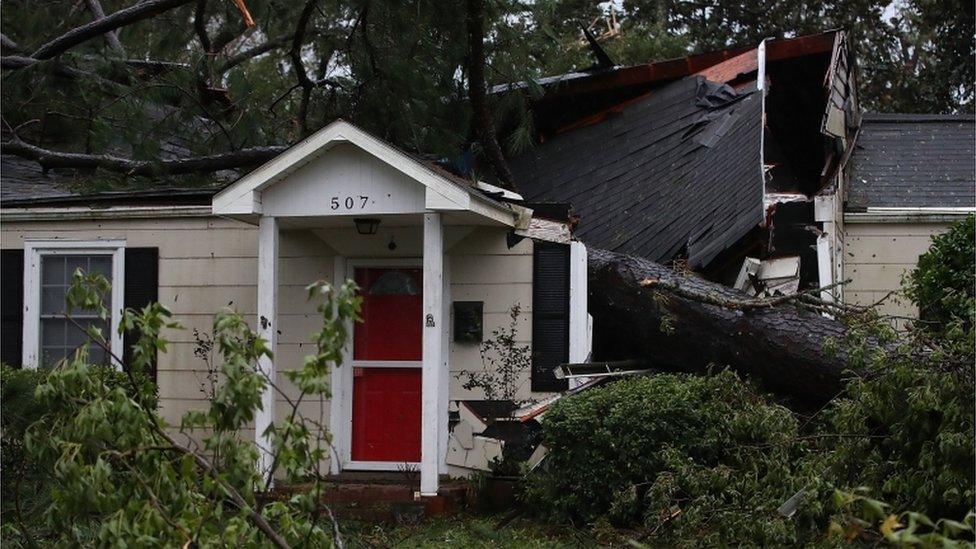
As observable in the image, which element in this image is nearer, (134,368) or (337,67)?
(134,368)

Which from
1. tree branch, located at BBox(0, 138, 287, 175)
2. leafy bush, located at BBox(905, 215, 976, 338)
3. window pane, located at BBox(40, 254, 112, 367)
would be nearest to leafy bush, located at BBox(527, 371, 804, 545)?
leafy bush, located at BBox(905, 215, 976, 338)

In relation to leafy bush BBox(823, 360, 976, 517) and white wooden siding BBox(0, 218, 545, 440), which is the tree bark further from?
leafy bush BBox(823, 360, 976, 517)

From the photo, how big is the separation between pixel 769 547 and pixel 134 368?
142 inches

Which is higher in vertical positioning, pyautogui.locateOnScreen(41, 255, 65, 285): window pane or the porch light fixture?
the porch light fixture

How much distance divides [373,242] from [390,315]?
656mm

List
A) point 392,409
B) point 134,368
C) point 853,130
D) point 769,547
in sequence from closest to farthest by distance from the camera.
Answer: point 134,368
point 769,547
point 392,409
point 853,130

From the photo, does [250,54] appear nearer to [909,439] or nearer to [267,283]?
[267,283]

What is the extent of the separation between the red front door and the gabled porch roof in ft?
3.92

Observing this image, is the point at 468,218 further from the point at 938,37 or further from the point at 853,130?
the point at 938,37

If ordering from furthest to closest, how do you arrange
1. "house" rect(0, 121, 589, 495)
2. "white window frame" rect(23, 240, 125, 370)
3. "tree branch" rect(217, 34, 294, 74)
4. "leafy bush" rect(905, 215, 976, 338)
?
"tree branch" rect(217, 34, 294, 74), "white window frame" rect(23, 240, 125, 370), "leafy bush" rect(905, 215, 976, 338), "house" rect(0, 121, 589, 495)

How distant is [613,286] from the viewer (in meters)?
9.58

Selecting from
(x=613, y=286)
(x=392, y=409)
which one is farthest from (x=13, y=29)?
(x=613, y=286)

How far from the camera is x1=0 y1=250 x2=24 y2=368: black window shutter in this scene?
1057cm

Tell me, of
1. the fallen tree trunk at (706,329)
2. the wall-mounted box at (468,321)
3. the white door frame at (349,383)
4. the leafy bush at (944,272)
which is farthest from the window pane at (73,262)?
the leafy bush at (944,272)
